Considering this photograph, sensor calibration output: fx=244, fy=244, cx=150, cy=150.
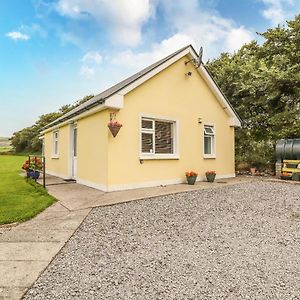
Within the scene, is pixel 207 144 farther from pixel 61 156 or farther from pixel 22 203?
pixel 22 203

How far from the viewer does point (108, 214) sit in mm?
5949

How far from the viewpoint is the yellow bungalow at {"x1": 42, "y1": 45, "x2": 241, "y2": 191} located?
8.91 m

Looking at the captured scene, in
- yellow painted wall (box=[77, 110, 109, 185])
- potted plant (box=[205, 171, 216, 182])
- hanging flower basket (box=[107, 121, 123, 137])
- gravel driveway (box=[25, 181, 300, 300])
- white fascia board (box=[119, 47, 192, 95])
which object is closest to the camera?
gravel driveway (box=[25, 181, 300, 300])

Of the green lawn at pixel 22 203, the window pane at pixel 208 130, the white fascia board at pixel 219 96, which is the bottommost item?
the green lawn at pixel 22 203

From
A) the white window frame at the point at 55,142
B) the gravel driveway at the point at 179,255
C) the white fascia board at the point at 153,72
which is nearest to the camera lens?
the gravel driveway at the point at 179,255

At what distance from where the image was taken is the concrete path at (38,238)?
303cm

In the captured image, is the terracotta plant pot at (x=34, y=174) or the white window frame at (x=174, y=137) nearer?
the white window frame at (x=174, y=137)

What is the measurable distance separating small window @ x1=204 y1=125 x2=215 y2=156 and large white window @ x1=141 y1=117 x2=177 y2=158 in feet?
7.64

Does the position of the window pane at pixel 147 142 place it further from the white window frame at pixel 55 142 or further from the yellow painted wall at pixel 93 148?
the white window frame at pixel 55 142

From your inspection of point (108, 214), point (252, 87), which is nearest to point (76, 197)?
point (108, 214)

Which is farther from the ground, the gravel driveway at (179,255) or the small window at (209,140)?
the small window at (209,140)

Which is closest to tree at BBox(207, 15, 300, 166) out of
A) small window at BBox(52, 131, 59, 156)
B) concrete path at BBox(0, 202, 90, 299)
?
small window at BBox(52, 131, 59, 156)

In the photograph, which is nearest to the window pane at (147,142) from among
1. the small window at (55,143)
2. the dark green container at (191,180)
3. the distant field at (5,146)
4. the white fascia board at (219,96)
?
the dark green container at (191,180)

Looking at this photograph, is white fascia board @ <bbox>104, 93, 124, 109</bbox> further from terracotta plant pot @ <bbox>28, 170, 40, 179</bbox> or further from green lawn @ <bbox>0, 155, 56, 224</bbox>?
terracotta plant pot @ <bbox>28, 170, 40, 179</bbox>
